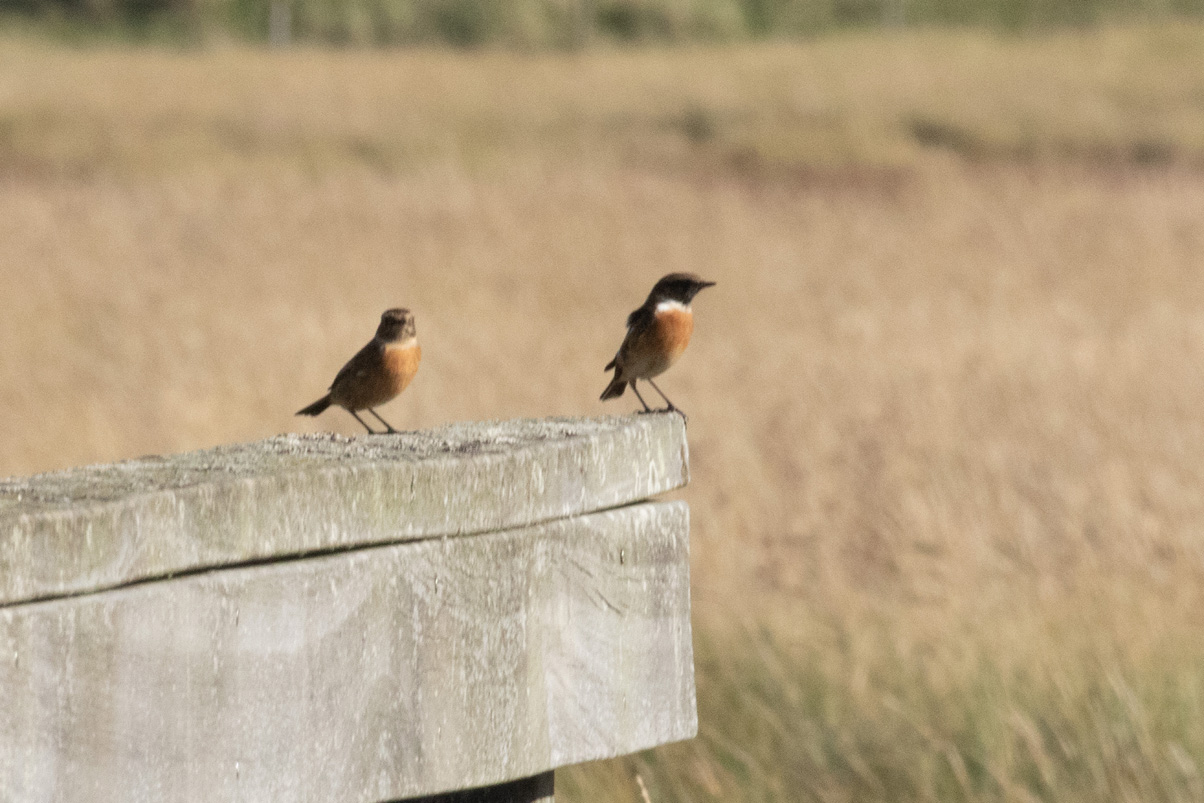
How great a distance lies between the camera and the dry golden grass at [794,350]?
12.2 feet

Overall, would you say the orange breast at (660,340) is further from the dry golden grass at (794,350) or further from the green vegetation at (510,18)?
the green vegetation at (510,18)

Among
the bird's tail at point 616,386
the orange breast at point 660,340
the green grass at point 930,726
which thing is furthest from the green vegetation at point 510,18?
the orange breast at point 660,340

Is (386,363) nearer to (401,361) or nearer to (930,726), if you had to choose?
(401,361)

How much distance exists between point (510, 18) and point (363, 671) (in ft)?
122

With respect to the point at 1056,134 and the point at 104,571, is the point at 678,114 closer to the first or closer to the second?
the point at 1056,134

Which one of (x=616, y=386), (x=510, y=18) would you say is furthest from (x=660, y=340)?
(x=510, y=18)

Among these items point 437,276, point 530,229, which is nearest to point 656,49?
point 530,229

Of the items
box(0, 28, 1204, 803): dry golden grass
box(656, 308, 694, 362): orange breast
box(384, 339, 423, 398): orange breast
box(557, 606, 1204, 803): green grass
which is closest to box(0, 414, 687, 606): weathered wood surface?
box(384, 339, 423, 398): orange breast

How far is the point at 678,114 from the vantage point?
2692 cm

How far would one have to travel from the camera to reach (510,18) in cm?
3766

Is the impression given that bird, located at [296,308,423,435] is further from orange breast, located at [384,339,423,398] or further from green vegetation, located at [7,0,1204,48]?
green vegetation, located at [7,0,1204,48]

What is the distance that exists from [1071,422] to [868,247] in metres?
7.59

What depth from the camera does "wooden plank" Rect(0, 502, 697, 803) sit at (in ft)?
4.67

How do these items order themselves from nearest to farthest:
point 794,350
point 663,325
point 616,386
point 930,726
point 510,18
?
point 663,325 < point 616,386 < point 930,726 < point 794,350 < point 510,18
